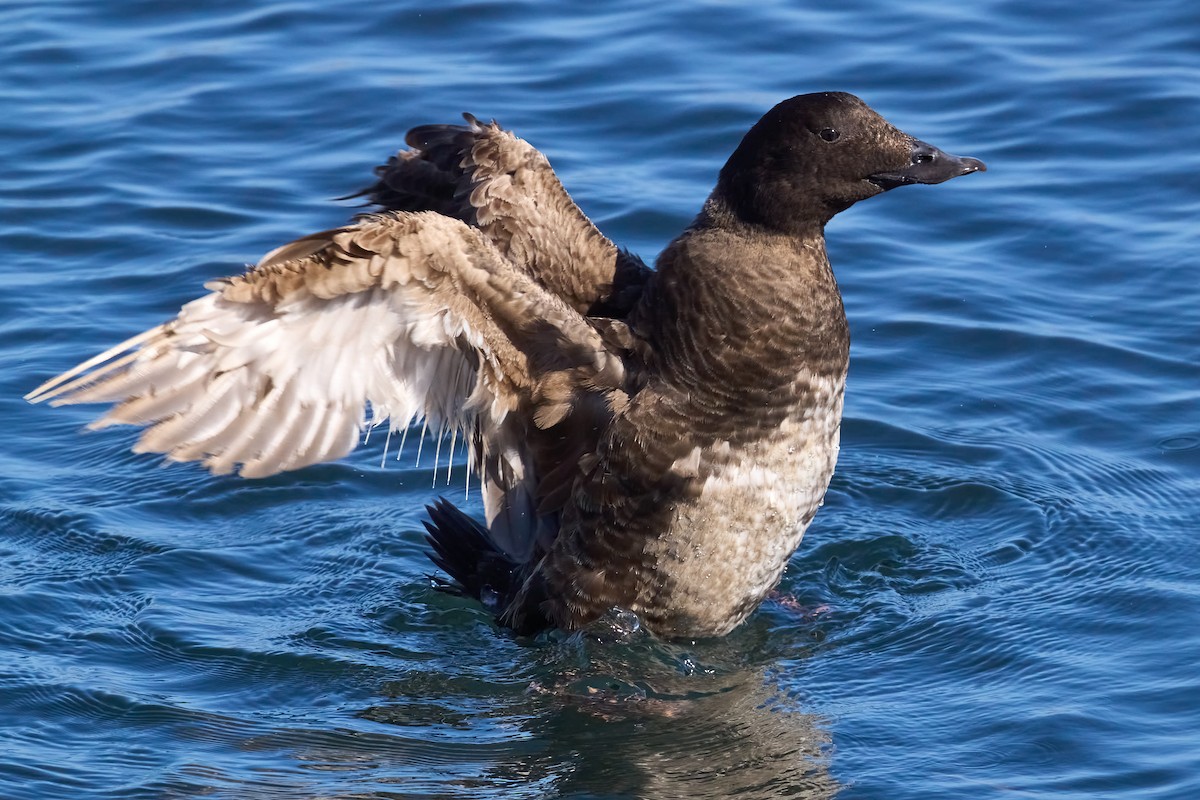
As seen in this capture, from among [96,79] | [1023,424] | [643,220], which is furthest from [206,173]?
[1023,424]

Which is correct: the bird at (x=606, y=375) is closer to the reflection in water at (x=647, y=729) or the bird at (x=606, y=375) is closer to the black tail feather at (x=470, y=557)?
the reflection in water at (x=647, y=729)

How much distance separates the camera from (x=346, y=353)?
566 cm

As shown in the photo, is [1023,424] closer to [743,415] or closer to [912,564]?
[912,564]

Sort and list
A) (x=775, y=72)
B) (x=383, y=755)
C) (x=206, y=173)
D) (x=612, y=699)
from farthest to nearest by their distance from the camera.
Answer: (x=775, y=72)
(x=206, y=173)
(x=612, y=699)
(x=383, y=755)

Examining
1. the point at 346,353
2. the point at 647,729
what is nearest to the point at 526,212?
the point at 346,353

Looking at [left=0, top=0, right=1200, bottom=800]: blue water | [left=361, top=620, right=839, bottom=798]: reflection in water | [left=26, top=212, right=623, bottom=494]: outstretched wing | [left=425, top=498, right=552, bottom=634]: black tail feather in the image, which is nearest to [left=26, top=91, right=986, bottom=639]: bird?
[left=26, top=212, right=623, bottom=494]: outstretched wing

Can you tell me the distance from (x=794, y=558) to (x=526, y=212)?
5.66ft

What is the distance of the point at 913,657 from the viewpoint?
20.2ft

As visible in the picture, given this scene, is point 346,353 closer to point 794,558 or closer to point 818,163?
point 818,163

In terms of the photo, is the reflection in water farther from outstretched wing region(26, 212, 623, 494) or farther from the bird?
outstretched wing region(26, 212, 623, 494)

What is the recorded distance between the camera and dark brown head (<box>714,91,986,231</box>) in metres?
5.79

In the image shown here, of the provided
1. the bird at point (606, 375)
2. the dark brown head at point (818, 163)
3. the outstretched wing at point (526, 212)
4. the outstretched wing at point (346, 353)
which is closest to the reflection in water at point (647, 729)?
the bird at point (606, 375)

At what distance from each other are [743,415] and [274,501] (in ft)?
8.22

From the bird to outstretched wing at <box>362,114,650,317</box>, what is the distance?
0.22 meters
